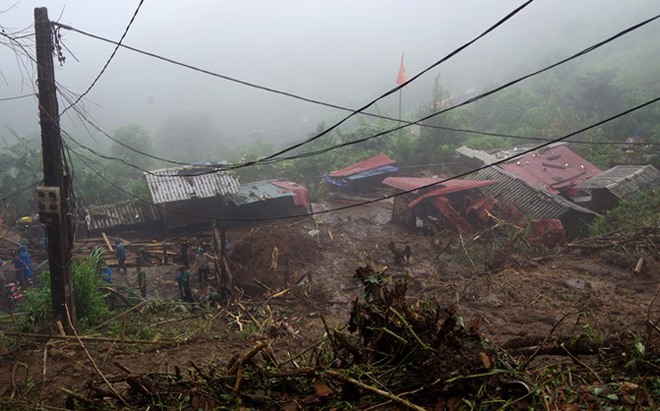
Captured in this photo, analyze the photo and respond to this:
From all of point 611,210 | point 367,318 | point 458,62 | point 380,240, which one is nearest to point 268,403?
point 367,318

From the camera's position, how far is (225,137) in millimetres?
44000

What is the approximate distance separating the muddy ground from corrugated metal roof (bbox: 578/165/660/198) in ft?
13.4

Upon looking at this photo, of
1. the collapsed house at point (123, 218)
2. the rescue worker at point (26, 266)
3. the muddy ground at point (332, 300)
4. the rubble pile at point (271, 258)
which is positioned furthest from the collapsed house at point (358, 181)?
the rescue worker at point (26, 266)

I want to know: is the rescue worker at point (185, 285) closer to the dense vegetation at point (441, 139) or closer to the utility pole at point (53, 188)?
the utility pole at point (53, 188)

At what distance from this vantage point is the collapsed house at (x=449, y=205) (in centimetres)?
1591

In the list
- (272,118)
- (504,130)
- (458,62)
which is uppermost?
(458,62)

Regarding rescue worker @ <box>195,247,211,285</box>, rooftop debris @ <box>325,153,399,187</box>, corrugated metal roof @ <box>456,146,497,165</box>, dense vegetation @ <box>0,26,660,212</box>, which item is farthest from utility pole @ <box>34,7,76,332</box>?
corrugated metal roof @ <box>456,146,497,165</box>

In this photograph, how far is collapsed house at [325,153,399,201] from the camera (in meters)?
22.1

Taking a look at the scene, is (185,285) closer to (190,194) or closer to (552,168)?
(190,194)

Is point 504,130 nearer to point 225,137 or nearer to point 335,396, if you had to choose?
point 225,137

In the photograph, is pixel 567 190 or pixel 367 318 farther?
pixel 567 190

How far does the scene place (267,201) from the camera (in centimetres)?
1891

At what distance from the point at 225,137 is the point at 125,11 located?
67030mm

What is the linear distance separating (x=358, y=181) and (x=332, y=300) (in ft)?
37.1
